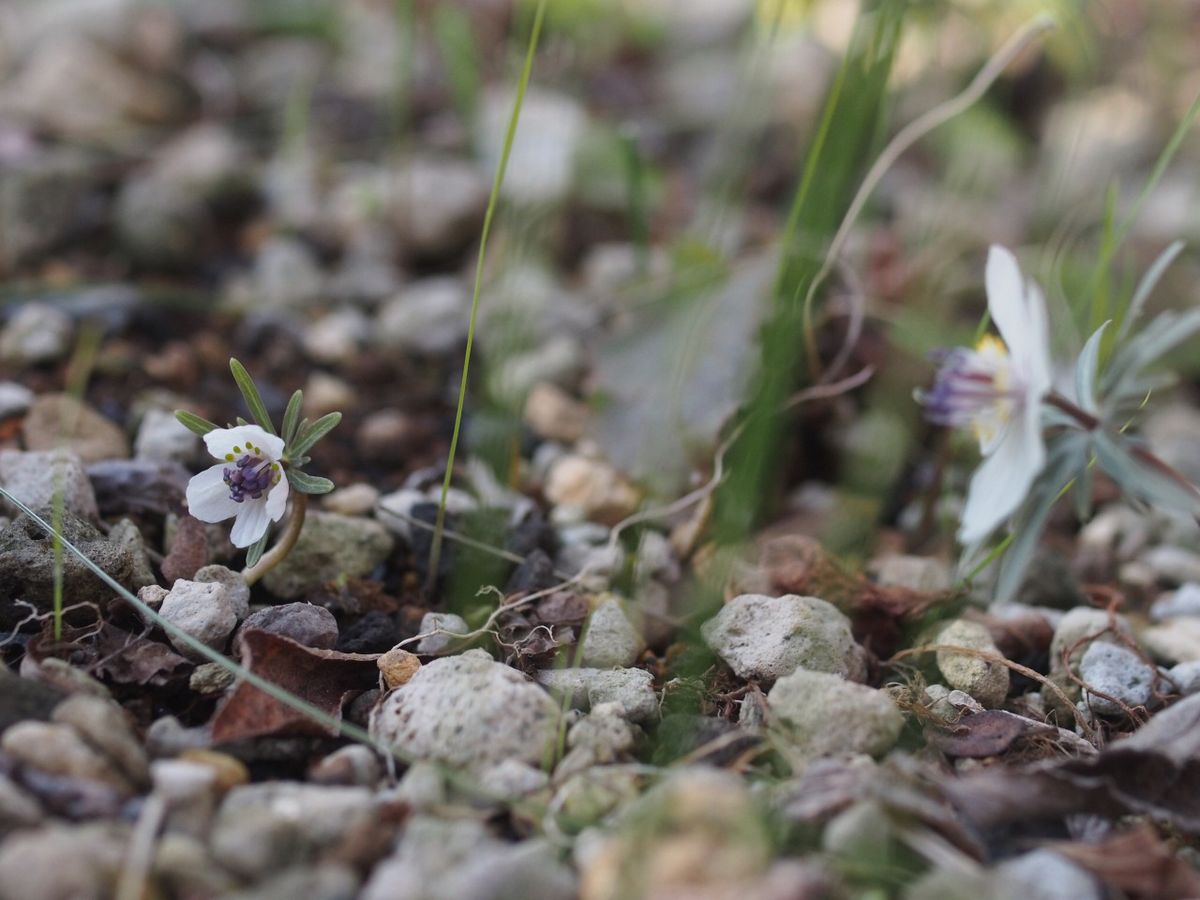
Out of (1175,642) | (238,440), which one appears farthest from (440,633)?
(1175,642)

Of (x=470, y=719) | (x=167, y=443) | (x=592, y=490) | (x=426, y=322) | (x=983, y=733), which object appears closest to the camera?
(x=470, y=719)

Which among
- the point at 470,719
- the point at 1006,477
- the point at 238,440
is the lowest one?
the point at 470,719

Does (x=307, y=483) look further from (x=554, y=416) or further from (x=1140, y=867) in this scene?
(x=1140, y=867)

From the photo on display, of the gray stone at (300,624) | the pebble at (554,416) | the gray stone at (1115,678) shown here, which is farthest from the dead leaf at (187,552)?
→ the gray stone at (1115,678)

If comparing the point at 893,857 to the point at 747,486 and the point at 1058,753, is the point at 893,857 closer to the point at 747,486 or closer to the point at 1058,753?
the point at 1058,753

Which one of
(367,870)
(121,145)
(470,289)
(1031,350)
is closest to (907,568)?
(1031,350)

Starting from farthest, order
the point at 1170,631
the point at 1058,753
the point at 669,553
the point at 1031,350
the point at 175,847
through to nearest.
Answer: the point at 669,553 < the point at 1170,631 < the point at 1058,753 < the point at 1031,350 < the point at 175,847
